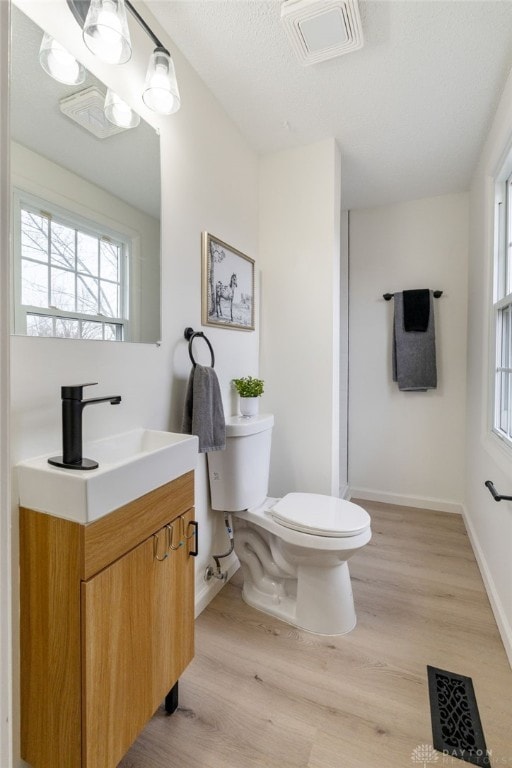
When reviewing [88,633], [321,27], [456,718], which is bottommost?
[456,718]

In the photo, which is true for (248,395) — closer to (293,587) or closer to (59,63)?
(293,587)

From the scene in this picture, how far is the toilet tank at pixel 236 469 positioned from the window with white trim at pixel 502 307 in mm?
1216

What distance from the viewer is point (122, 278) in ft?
4.00

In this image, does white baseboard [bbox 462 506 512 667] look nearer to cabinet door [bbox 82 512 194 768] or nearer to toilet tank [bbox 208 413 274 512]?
toilet tank [bbox 208 413 274 512]

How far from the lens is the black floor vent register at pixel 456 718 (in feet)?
3.59

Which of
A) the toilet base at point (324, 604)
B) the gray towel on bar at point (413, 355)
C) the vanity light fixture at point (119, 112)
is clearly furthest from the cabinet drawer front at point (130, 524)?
the gray towel on bar at point (413, 355)

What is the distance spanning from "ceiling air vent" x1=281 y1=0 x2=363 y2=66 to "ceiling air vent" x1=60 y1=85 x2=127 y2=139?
2.43ft

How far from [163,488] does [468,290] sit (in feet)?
8.64

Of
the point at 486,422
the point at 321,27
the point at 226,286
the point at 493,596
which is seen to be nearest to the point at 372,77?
the point at 321,27

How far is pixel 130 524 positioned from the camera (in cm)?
93

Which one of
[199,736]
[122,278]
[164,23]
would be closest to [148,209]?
[122,278]

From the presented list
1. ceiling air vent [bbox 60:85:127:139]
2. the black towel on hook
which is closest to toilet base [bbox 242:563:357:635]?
ceiling air vent [bbox 60:85:127:139]

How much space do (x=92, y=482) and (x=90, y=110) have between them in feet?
Result: 3.58

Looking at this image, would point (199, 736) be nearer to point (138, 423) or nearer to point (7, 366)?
point (138, 423)
